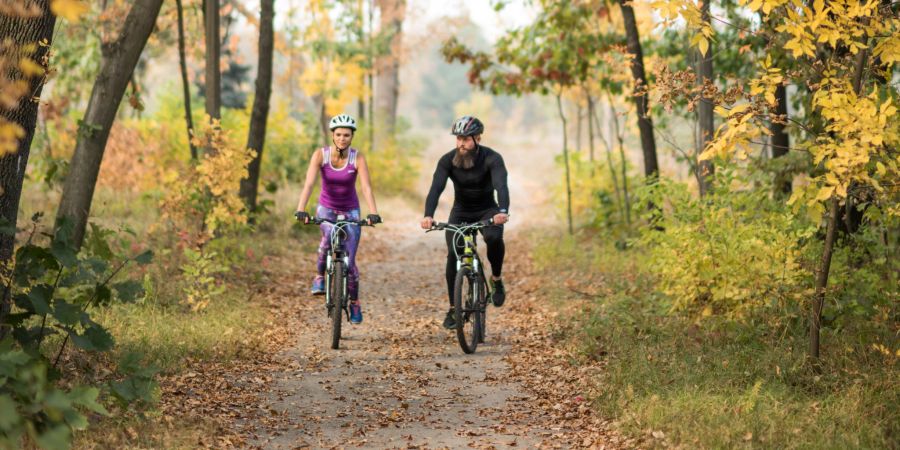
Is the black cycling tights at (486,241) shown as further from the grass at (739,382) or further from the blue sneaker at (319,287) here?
the blue sneaker at (319,287)

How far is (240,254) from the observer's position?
1233 cm

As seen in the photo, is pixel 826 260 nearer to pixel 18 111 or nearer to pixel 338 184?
pixel 338 184

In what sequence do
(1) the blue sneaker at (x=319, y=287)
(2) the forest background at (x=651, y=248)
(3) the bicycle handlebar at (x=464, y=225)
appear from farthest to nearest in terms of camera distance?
(1) the blue sneaker at (x=319, y=287), (3) the bicycle handlebar at (x=464, y=225), (2) the forest background at (x=651, y=248)

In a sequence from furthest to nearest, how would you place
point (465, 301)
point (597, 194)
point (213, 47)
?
1. point (597, 194)
2. point (213, 47)
3. point (465, 301)

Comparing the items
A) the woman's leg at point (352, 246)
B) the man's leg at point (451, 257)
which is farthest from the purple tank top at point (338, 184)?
the man's leg at point (451, 257)

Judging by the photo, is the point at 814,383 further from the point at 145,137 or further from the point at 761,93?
the point at 145,137

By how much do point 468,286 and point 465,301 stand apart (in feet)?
0.47

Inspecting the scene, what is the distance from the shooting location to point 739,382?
21.8 feet

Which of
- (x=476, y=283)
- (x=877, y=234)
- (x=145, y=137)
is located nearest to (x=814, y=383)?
(x=877, y=234)

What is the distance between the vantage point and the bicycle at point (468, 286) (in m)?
8.52

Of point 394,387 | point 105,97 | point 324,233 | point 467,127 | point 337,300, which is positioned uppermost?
point 105,97

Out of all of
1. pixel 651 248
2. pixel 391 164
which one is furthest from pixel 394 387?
pixel 391 164

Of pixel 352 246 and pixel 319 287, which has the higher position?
pixel 352 246

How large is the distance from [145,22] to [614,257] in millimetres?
7123
